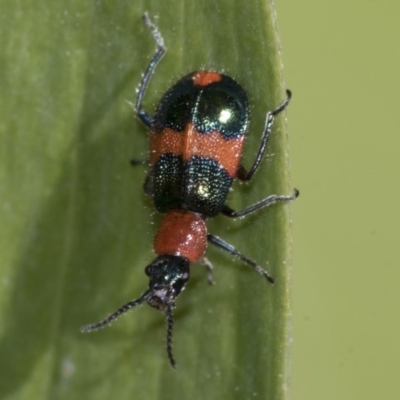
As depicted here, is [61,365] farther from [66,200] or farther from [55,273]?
[66,200]

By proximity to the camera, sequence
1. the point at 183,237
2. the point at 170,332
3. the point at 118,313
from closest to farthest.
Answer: the point at 170,332 → the point at 118,313 → the point at 183,237

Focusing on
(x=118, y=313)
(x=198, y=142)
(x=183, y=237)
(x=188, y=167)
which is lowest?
(x=118, y=313)

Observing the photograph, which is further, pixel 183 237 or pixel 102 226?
pixel 183 237

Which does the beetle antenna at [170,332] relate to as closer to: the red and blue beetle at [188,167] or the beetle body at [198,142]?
the red and blue beetle at [188,167]

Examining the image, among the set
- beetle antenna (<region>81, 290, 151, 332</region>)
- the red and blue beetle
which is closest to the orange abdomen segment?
the red and blue beetle

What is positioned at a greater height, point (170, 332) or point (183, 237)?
point (183, 237)

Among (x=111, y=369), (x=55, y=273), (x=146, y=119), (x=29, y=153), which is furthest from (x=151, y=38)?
(x=111, y=369)

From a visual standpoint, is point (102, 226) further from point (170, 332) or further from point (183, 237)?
point (170, 332)

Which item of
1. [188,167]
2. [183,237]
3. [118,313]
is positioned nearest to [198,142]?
[188,167]
